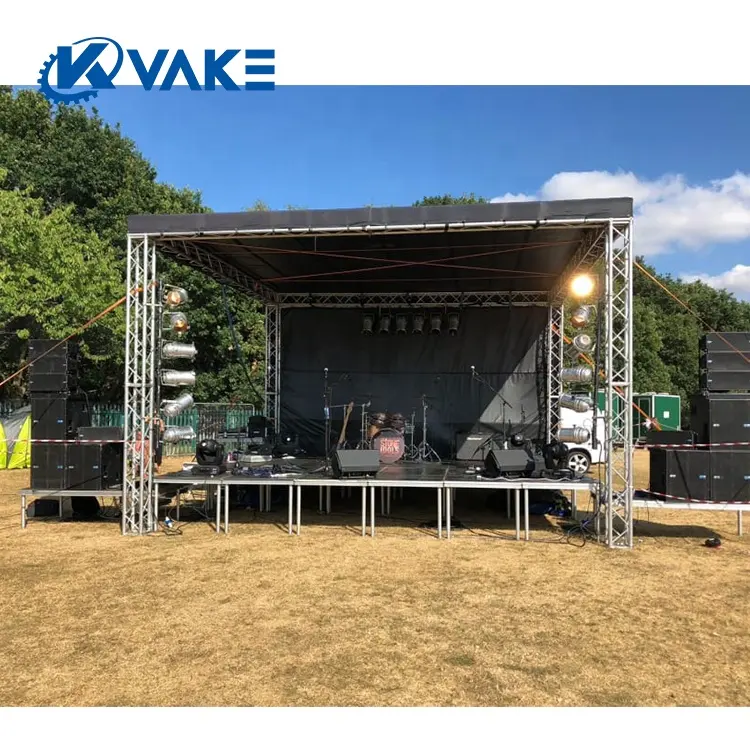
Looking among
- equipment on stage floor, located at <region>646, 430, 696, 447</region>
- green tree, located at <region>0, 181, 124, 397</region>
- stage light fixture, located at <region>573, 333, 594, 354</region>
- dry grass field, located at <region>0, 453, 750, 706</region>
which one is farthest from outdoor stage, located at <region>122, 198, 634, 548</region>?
green tree, located at <region>0, 181, 124, 397</region>

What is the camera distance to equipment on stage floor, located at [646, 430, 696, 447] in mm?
7240

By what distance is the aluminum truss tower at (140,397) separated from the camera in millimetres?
7605

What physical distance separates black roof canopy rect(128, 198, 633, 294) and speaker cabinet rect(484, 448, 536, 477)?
2.77 metres

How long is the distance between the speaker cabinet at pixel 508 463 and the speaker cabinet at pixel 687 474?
153 cm

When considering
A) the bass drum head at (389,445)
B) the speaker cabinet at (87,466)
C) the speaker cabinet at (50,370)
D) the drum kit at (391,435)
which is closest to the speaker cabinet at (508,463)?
the drum kit at (391,435)

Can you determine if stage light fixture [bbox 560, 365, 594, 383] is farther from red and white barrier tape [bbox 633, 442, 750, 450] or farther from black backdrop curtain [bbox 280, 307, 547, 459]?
black backdrop curtain [bbox 280, 307, 547, 459]

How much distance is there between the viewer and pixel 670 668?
377 cm

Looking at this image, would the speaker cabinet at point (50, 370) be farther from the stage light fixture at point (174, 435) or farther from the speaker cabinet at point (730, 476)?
the speaker cabinet at point (730, 476)

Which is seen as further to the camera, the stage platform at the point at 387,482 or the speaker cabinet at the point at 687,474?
the stage platform at the point at 387,482

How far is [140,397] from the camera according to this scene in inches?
306

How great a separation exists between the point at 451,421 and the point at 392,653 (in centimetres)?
806

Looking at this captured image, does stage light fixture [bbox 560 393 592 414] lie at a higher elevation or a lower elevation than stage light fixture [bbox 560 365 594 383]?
lower

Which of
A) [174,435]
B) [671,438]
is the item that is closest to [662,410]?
[671,438]
